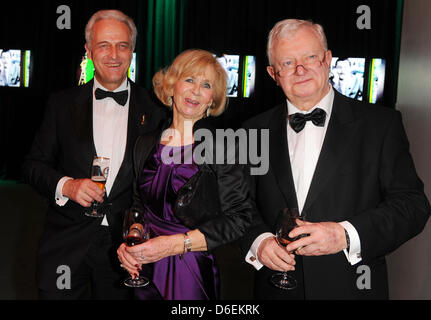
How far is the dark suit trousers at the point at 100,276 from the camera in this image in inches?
88.3

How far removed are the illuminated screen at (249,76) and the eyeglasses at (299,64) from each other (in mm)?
7359

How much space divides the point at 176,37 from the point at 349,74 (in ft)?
12.4

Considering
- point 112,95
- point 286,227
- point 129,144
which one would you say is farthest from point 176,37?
point 286,227

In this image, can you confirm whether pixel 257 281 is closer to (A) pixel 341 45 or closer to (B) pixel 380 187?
(B) pixel 380 187

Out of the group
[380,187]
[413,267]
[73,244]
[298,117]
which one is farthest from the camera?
[413,267]

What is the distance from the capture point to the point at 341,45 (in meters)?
8.87

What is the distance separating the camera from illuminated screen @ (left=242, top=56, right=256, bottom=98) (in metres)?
9.09

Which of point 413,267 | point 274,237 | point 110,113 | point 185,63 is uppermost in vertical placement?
point 185,63

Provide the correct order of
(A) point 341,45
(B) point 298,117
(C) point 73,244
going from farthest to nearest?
1. (A) point 341,45
2. (C) point 73,244
3. (B) point 298,117

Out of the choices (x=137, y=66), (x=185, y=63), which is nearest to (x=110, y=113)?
(x=185, y=63)

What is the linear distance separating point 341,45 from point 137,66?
173 inches

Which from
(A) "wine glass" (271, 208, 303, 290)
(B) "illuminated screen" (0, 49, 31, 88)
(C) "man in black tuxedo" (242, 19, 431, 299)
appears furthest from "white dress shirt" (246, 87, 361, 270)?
(B) "illuminated screen" (0, 49, 31, 88)

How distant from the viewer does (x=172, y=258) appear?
198 centimetres

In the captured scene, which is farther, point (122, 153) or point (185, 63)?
point (122, 153)
